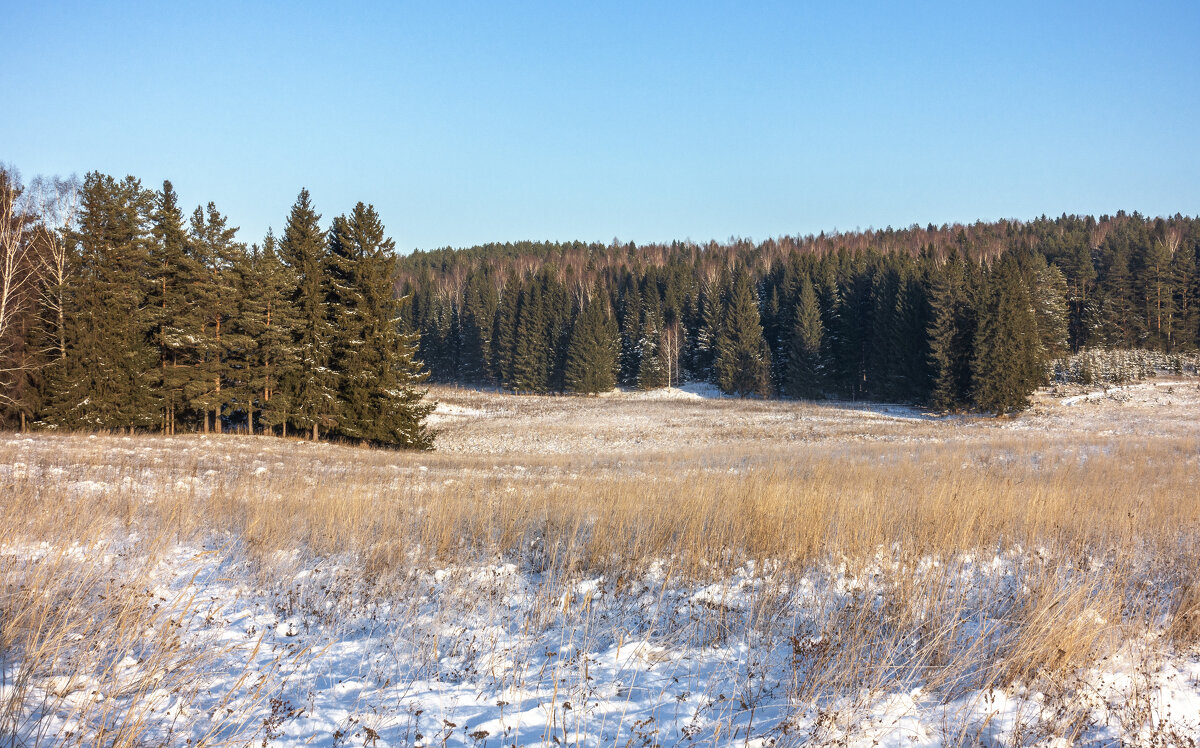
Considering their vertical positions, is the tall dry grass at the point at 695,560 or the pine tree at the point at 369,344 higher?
the pine tree at the point at 369,344

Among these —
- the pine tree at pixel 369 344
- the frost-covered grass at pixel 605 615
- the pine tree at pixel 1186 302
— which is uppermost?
the pine tree at pixel 1186 302

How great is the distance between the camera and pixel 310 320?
78.9 ft

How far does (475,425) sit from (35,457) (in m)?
25.8

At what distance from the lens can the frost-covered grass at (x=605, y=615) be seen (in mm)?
3379

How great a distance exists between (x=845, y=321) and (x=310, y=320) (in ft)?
181

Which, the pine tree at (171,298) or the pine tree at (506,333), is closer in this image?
the pine tree at (171,298)

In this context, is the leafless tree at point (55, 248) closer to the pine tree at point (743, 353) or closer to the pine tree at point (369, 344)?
the pine tree at point (369, 344)

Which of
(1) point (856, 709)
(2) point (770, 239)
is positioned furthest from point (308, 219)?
(2) point (770, 239)

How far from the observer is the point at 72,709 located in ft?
10.5

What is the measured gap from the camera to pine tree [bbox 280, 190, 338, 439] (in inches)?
943

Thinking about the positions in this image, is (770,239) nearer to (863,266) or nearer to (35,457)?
(863,266)

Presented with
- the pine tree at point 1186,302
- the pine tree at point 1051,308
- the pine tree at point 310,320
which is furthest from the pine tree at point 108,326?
the pine tree at point 1186,302

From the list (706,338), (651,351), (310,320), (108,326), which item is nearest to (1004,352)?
(651,351)

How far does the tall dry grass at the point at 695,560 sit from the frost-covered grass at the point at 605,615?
3 cm
